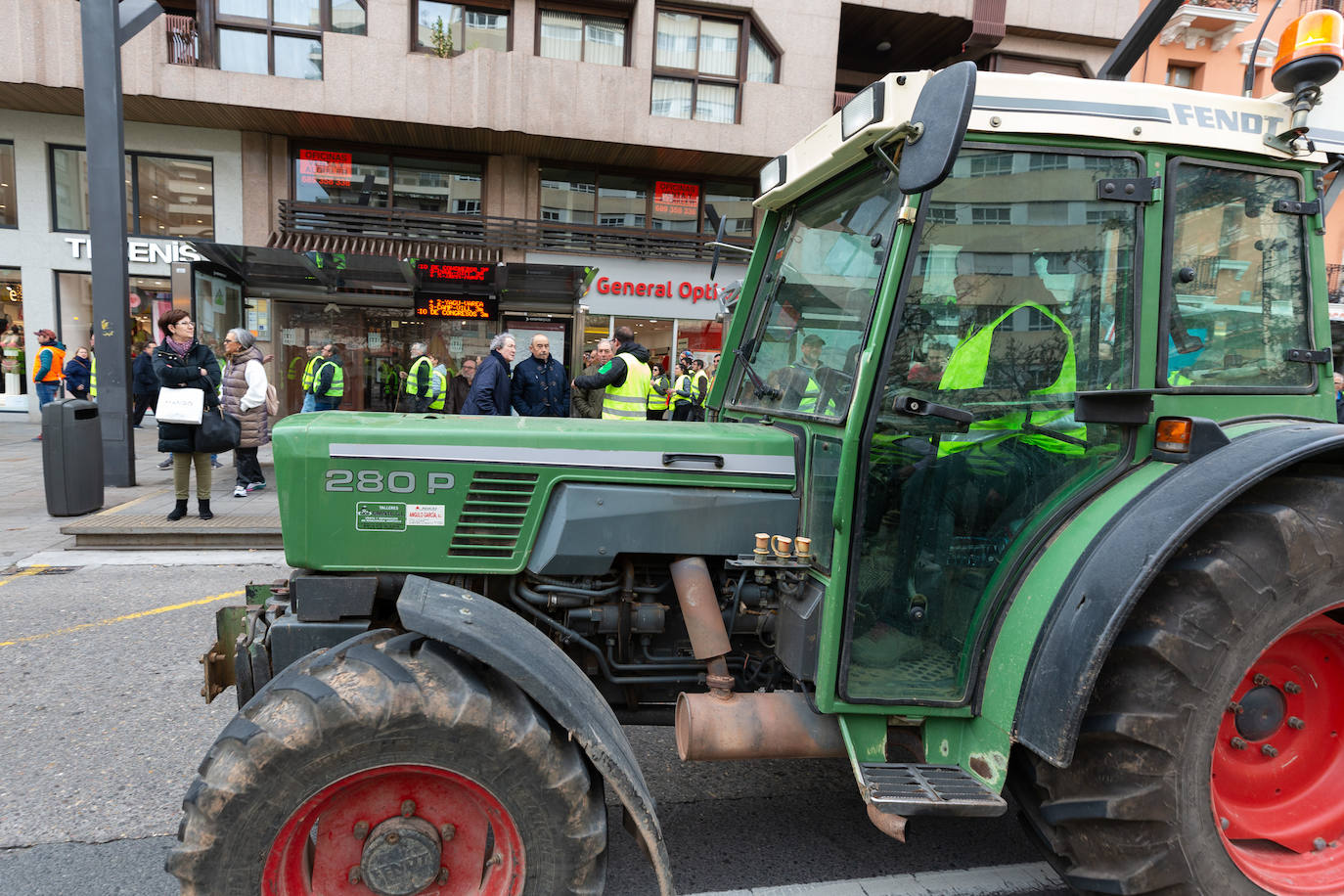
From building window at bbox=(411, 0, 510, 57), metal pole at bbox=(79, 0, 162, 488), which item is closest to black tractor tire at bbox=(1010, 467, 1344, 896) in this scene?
metal pole at bbox=(79, 0, 162, 488)

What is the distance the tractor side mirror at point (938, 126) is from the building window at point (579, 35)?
15014mm

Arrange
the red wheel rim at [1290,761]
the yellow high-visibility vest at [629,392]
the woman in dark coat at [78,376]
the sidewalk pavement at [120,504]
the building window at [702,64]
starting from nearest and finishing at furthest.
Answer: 1. the red wheel rim at [1290,761]
2. the sidewalk pavement at [120,504]
3. the yellow high-visibility vest at [629,392]
4. the woman in dark coat at [78,376]
5. the building window at [702,64]

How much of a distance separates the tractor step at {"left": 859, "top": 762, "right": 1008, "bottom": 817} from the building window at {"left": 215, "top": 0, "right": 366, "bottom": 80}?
16.2 metres

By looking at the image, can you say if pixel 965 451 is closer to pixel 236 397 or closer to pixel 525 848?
pixel 525 848

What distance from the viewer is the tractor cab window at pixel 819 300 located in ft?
7.82

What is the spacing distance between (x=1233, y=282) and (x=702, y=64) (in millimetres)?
14986

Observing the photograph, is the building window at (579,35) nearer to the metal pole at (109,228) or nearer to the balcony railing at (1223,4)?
the metal pole at (109,228)

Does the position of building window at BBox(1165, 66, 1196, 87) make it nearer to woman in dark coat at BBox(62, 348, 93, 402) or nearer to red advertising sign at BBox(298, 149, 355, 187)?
red advertising sign at BBox(298, 149, 355, 187)

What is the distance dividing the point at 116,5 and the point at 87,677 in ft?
28.6

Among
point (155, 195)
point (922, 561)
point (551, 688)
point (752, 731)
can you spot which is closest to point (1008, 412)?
point (922, 561)

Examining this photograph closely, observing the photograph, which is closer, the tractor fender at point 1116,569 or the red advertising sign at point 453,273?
the tractor fender at point 1116,569

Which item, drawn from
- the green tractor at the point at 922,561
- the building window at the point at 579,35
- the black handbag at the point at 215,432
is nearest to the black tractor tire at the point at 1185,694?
the green tractor at the point at 922,561

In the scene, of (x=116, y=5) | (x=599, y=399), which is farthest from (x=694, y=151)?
(x=116, y=5)

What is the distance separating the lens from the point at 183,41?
46.0 feet
